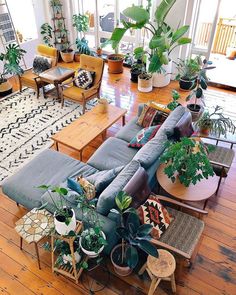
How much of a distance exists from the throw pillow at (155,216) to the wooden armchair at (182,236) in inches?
2.2

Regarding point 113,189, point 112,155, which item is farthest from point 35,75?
point 113,189

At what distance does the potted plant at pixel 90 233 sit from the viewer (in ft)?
8.45

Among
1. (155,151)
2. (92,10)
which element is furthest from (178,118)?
(92,10)

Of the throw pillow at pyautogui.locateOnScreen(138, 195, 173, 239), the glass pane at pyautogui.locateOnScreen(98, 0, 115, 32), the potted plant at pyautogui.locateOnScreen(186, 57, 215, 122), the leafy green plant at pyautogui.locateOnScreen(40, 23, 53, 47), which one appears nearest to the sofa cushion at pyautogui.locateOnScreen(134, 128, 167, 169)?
the throw pillow at pyautogui.locateOnScreen(138, 195, 173, 239)

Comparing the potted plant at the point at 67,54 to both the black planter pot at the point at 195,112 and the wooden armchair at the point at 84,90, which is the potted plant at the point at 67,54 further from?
the black planter pot at the point at 195,112

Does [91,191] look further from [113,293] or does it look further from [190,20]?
[190,20]

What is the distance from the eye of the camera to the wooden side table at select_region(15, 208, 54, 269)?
9.04 feet

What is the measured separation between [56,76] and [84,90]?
767 millimetres

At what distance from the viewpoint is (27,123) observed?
17.0 ft

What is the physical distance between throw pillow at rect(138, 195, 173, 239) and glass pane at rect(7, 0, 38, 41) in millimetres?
5803

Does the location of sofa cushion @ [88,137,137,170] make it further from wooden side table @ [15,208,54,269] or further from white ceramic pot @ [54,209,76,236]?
white ceramic pot @ [54,209,76,236]

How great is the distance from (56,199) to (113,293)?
1090 millimetres

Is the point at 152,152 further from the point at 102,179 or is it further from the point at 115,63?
the point at 115,63

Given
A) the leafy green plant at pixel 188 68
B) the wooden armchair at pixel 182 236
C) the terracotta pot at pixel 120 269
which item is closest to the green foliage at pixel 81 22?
the leafy green plant at pixel 188 68
